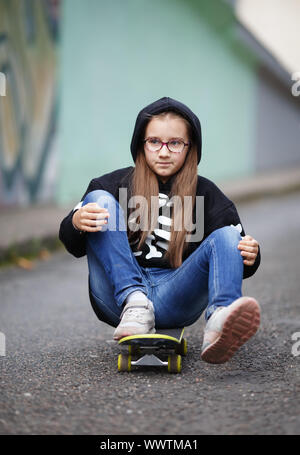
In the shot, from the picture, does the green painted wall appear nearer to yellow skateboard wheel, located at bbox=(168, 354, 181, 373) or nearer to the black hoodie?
the black hoodie

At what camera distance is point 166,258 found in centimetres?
256

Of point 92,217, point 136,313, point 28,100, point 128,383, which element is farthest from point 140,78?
point 128,383

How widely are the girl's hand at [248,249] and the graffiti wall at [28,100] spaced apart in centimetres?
499

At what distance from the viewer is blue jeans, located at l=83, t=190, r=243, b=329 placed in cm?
229

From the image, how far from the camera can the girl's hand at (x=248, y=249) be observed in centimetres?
233

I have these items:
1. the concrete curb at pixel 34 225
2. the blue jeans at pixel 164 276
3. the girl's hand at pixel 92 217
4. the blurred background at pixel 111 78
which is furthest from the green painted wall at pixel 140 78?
the girl's hand at pixel 92 217

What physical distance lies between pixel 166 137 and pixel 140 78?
22.6 ft

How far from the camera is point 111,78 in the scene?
851 cm

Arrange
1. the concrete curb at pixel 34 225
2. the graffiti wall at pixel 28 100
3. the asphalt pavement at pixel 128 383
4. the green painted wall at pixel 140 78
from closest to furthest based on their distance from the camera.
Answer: the asphalt pavement at pixel 128 383 < the concrete curb at pixel 34 225 < the graffiti wall at pixel 28 100 < the green painted wall at pixel 140 78

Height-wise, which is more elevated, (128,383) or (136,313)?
(136,313)

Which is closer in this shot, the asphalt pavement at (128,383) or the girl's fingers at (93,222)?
the asphalt pavement at (128,383)

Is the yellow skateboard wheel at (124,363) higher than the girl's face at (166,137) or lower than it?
lower

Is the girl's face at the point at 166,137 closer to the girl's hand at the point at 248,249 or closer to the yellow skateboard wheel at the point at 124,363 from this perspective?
the girl's hand at the point at 248,249

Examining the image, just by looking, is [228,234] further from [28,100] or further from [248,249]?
[28,100]
